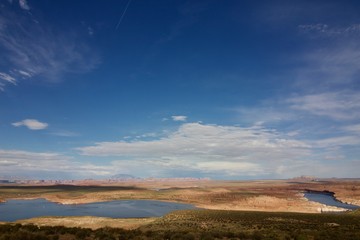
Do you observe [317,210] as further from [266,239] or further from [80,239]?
[80,239]

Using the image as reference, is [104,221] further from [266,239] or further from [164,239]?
[266,239]

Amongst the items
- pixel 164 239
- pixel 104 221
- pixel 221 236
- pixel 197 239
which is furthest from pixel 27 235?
pixel 104 221

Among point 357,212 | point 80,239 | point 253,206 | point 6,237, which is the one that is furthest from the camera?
point 253,206

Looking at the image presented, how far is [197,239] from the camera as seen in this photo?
89.1 ft

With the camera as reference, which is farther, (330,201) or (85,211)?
(330,201)

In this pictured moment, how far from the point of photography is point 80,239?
79.6ft

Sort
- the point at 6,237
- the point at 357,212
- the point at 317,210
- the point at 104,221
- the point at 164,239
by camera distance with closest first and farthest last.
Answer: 1. the point at 6,237
2. the point at 164,239
3. the point at 104,221
4. the point at 357,212
5. the point at 317,210

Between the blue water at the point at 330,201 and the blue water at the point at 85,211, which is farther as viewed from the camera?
the blue water at the point at 330,201

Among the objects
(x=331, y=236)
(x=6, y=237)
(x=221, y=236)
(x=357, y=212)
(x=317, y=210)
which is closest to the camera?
(x=6, y=237)

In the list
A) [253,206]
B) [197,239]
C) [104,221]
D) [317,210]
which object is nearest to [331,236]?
[197,239]

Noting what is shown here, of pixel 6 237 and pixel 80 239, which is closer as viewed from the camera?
pixel 6 237

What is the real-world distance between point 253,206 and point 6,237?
69.9 meters

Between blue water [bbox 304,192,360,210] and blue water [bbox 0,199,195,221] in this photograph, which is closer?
blue water [bbox 0,199,195,221]

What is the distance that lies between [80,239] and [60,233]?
9.83ft
